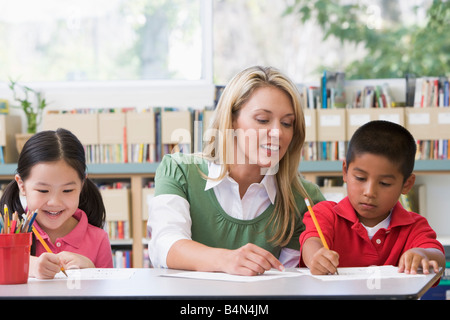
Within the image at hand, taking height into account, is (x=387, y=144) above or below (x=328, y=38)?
below

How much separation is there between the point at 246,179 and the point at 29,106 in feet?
7.68

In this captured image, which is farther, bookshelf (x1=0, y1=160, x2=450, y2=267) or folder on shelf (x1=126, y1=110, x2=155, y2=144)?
folder on shelf (x1=126, y1=110, x2=155, y2=144)

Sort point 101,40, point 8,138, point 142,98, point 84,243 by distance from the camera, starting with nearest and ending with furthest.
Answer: point 84,243 < point 8,138 < point 142,98 < point 101,40

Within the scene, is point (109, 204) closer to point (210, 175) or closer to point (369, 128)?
point (210, 175)

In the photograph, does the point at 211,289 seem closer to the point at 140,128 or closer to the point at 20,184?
the point at 20,184

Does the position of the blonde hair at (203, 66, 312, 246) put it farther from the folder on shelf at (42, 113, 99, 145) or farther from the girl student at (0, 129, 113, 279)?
the folder on shelf at (42, 113, 99, 145)

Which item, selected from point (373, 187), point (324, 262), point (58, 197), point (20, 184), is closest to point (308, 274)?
point (324, 262)

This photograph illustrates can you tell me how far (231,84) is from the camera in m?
1.77

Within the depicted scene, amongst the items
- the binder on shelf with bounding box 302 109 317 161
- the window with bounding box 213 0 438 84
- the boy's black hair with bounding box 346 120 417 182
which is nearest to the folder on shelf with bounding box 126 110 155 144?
the binder on shelf with bounding box 302 109 317 161

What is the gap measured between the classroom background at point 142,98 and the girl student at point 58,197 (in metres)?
1.45

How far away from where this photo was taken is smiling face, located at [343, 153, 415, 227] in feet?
5.25

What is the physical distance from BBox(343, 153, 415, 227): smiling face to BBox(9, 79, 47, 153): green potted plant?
7.98ft

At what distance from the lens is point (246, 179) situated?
1771mm
